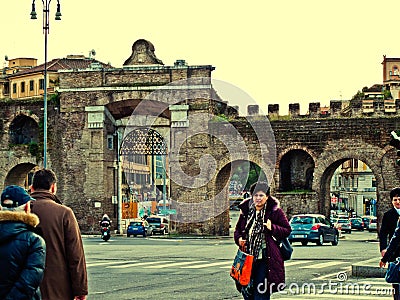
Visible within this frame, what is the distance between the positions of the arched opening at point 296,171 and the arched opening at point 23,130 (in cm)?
1382

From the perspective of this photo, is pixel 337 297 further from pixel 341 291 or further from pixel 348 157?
pixel 348 157

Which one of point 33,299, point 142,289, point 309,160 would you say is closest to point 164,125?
point 309,160

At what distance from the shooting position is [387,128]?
4572 centimetres

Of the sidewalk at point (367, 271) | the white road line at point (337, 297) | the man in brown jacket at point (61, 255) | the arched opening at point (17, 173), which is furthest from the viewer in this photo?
the arched opening at point (17, 173)

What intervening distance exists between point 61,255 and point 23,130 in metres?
43.4

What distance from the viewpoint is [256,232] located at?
10578 millimetres

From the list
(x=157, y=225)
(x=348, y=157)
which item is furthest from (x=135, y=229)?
(x=348, y=157)

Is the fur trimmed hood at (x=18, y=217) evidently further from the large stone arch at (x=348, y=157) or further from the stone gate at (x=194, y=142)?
the large stone arch at (x=348, y=157)

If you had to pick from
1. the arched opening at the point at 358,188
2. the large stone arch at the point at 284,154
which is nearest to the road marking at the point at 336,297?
the large stone arch at the point at 284,154

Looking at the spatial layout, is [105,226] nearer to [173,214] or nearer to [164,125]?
[173,214]

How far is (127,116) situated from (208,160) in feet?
20.9

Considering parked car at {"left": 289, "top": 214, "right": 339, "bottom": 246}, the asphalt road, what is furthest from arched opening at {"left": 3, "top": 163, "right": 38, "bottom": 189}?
the asphalt road

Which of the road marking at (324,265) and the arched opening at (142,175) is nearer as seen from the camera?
the road marking at (324,265)

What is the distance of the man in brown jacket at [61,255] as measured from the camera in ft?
27.4
